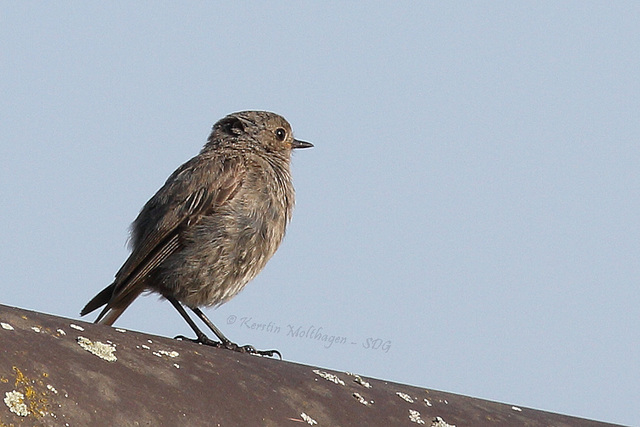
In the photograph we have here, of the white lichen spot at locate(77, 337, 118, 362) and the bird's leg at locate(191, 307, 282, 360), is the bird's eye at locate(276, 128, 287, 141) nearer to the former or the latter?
the bird's leg at locate(191, 307, 282, 360)

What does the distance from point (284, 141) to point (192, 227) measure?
1467 mm

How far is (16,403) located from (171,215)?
4501 millimetres

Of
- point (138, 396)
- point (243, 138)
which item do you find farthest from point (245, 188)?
point (138, 396)

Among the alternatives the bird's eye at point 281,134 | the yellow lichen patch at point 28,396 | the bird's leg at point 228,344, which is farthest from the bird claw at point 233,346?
the yellow lichen patch at point 28,396

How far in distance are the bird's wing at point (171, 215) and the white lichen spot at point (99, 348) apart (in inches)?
142

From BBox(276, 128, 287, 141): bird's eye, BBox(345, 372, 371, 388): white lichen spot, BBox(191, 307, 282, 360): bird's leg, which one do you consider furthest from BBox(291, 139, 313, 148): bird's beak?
BBox(345, 372, 371, 388): white lichen spot

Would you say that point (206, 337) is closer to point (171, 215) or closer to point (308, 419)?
point (171, 215)

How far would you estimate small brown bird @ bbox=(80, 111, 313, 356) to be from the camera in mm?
6551

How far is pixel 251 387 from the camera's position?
316cm

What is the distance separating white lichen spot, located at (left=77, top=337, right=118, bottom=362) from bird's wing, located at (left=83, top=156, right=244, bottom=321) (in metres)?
3.61

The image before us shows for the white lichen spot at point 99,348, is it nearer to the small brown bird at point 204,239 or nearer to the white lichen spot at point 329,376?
the white lichen spot at point 329,376

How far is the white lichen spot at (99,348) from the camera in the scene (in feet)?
9.23

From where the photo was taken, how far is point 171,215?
6711 mm

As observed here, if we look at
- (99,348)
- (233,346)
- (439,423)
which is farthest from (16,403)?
(233,346)
